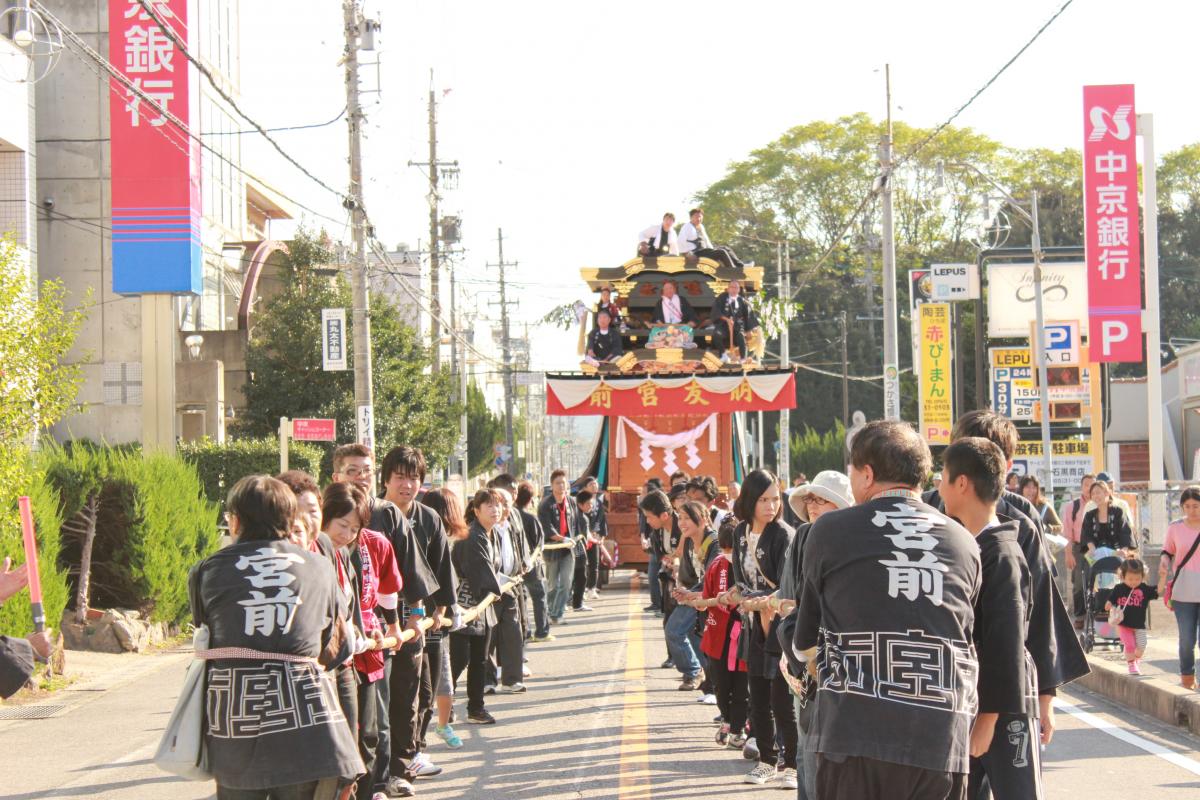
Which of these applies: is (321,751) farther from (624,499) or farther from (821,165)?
(821,165)

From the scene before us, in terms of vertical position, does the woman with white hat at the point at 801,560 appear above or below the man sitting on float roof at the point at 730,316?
below

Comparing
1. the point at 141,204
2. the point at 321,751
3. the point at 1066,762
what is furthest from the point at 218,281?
the point at 321,751

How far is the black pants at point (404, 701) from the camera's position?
8.18 m

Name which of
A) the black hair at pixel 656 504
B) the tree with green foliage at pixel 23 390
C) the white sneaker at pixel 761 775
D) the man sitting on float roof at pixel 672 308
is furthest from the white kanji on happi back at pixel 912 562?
the man sitting on float roof at pixel 672 308

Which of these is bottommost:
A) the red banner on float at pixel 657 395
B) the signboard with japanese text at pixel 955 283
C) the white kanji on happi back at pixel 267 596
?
the white kanji on happi back at pixel 267 596

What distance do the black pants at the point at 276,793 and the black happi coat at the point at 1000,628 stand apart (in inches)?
93.2

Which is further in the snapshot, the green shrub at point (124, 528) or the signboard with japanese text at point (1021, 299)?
the signboard with japanese text at point (1021, 299)

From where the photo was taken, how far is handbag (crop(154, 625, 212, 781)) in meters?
5.05

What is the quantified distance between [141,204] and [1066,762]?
21.2 m

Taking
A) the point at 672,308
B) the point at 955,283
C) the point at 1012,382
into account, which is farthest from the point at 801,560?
the point at 955,283

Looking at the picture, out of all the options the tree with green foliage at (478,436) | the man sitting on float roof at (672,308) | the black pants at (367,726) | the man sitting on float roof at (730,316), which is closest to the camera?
the black pants at (367,726)

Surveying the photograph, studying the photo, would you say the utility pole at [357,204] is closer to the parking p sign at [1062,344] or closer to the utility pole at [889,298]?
the utility pole at [889,298]

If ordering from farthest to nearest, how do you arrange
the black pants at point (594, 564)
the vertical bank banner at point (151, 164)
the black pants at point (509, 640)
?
the vertical bank banner at point (151, 164)
the black pants at point (594, 564)
the black pants at point (509, 640)

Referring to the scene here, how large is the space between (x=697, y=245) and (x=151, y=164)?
10.3 metres
